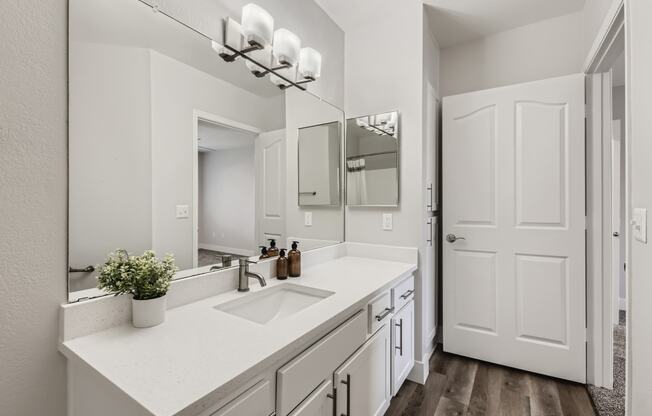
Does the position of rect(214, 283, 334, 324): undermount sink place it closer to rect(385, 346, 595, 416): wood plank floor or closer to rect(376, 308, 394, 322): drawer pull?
rect(376, 308, 394, 322): drawer pull

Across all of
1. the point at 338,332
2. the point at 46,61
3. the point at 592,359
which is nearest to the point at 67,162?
the point at 46,61

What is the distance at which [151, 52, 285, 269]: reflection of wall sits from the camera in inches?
43.7

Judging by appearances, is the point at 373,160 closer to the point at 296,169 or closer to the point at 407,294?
the point at 296,169

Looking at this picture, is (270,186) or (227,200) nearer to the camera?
(227,200)

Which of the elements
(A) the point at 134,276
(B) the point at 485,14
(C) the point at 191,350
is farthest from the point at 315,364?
Answer: (B) the point at 485,14

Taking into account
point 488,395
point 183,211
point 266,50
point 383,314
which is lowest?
point 488,395

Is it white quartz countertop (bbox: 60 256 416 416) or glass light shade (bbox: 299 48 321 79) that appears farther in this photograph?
glass light shade (bbox: 299 48 321 79)

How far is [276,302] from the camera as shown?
142cm

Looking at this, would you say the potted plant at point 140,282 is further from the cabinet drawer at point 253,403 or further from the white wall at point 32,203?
the cabinet drawer at point 253,403

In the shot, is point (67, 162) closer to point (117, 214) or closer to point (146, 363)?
point (117, 214)

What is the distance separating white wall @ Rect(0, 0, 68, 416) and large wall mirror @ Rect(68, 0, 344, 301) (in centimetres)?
4

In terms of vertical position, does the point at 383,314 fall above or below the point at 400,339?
above

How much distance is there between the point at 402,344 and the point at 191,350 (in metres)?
1.29

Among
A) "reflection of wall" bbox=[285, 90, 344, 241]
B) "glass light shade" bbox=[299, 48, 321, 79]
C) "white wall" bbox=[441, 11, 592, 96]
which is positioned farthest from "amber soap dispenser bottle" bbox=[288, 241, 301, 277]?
"white wall" bbox=[441, 11, 592, 96]
